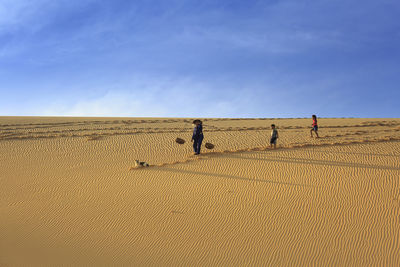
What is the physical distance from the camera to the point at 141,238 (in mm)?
8000

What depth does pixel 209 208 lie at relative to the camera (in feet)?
31.3

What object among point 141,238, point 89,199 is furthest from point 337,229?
point 89,199

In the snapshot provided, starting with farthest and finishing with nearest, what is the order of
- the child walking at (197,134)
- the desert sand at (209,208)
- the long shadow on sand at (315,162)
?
1. the child walking at (197,134)
2. the long shadow on sand at (315,162)
3. the desert sand at (209,208)

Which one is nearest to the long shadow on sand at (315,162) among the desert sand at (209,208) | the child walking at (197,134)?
the desert sand at (209,208)

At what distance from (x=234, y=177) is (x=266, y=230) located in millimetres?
3814

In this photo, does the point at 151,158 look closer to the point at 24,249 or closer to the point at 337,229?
the point at 24,249

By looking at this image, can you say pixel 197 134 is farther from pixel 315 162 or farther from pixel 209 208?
pixel 315 162

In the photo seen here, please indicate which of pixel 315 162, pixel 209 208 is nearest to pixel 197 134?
pixel 209 208

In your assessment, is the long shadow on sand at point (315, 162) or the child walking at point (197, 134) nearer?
the long shadow on sand at point (315, 162)

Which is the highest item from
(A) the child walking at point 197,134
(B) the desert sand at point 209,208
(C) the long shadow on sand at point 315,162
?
(A) the child walking at point 197,134

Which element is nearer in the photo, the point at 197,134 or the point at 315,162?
the point at 315,162

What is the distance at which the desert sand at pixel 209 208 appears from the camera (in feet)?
24.2

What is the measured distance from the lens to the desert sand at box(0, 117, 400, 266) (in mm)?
7375

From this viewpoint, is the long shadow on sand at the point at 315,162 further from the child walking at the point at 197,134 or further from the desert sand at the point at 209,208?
the child walking at the point at 197,134
